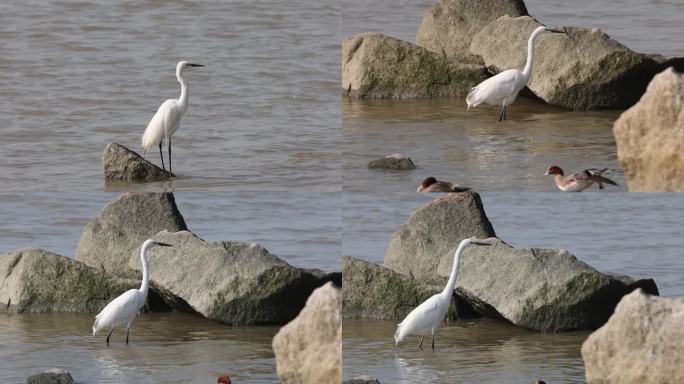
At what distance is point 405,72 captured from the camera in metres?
12.4

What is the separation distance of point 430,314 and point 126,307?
2295 mm

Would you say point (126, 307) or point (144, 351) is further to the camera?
point (126, 307)

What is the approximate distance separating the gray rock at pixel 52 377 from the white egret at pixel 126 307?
0.87 metres

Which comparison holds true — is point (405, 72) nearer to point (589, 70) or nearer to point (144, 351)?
point (589, 70)

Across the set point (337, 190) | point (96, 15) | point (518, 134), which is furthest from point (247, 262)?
point (96, 15)

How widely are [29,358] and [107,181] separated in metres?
1.99

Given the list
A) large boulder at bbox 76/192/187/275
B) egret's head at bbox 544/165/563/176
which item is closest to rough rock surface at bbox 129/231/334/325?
large boulder at bbox 76/192/187/275

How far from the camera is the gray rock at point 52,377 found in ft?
24.5

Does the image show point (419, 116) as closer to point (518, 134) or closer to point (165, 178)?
point (518, 134)

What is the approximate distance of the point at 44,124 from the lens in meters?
12.4

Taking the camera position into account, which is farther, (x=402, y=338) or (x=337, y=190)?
(x=337, y=190)

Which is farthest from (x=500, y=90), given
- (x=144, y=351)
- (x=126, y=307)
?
(x=144, y=351)

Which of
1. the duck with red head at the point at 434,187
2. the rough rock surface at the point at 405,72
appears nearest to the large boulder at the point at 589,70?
the rough rock surface at the point at 405,72

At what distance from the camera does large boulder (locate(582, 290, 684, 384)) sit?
21.9ft
